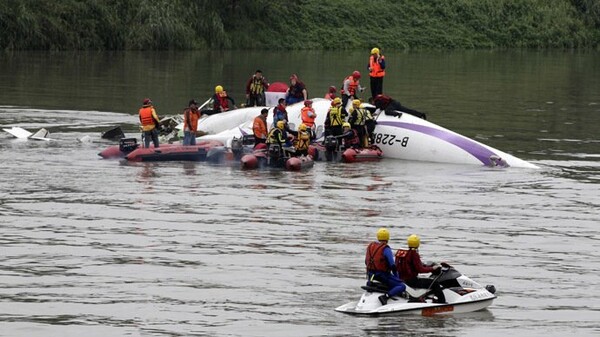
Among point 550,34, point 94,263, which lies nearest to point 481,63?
point 550,34

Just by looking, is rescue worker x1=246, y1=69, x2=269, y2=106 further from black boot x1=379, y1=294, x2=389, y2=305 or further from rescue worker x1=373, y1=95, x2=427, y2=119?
black boot x1=379, y1=294, x2=389, y2=305

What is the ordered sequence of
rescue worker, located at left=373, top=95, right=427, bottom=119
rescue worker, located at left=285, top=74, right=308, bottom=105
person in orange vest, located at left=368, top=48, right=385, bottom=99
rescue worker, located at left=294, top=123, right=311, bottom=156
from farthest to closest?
rescue worker, located at left=285, top=74, right=308, bottom=105
person in orange vest, located at left=368, top=48, right=385, bottom=99
rescue worker, located at left=373, top=95, right=427, bottom=119
rescue worker, located at left=294, top=123, right=311, bottom=156

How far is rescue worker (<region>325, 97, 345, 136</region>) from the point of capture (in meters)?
44.7

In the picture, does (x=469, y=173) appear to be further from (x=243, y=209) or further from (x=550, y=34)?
(x=550, y=34)

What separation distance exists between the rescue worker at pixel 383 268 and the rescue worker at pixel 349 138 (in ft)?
66.1

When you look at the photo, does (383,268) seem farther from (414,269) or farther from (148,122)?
(148,122)

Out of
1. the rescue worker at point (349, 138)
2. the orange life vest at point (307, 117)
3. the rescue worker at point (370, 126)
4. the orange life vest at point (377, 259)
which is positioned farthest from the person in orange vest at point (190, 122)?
the orange life vest at point (377, 259)

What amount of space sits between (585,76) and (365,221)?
59.3 meters

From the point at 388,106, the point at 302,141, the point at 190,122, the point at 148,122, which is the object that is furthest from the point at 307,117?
the point at 148,122

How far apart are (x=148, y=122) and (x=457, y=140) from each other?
1034 cm

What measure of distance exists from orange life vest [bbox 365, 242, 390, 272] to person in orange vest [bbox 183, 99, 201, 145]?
20678mm

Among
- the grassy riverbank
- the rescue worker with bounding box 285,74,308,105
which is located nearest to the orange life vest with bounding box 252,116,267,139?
the rescue worker with bounding box 285,74,308,105

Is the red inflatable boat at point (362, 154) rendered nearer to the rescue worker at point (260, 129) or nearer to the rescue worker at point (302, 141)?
the rescue worker at point (302, 141)

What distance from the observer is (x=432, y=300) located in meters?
24.7
